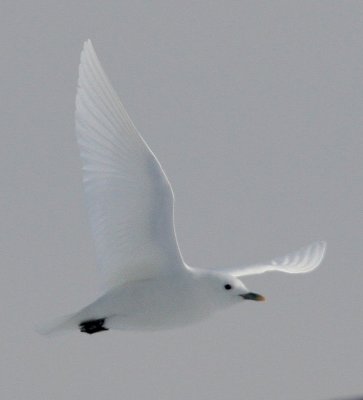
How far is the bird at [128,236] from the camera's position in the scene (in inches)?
534

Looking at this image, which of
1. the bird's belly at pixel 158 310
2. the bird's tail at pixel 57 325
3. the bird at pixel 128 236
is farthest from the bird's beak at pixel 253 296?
the bird's tail at pixel 57 325

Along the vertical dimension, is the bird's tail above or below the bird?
below

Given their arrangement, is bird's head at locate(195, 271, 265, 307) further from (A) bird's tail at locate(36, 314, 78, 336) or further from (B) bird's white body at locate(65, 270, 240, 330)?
(A) bird's tail at locate(36, 314, 78, 336)

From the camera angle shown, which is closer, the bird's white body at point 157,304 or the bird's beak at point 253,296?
the bird's white body at point 157,304

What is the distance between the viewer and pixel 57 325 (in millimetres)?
14461

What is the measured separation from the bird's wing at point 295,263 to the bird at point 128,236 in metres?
0.82

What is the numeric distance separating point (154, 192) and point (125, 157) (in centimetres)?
34

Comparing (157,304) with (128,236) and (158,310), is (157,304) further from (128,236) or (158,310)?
(128,236)

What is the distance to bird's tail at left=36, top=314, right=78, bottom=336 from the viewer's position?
1444 centimetres

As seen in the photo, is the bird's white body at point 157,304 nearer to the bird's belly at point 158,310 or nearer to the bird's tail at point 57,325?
the bird's belly at point 158,310

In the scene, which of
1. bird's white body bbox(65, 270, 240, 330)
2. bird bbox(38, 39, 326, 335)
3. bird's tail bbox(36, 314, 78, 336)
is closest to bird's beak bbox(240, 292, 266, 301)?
bird bbox(38, 39, 326, 335)

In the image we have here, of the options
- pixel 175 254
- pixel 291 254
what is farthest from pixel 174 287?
pixel 291 254

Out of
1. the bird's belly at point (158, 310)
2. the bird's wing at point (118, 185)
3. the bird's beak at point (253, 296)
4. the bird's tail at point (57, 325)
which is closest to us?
the bird's wing at point (118, 185)

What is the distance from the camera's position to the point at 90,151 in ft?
45.1
